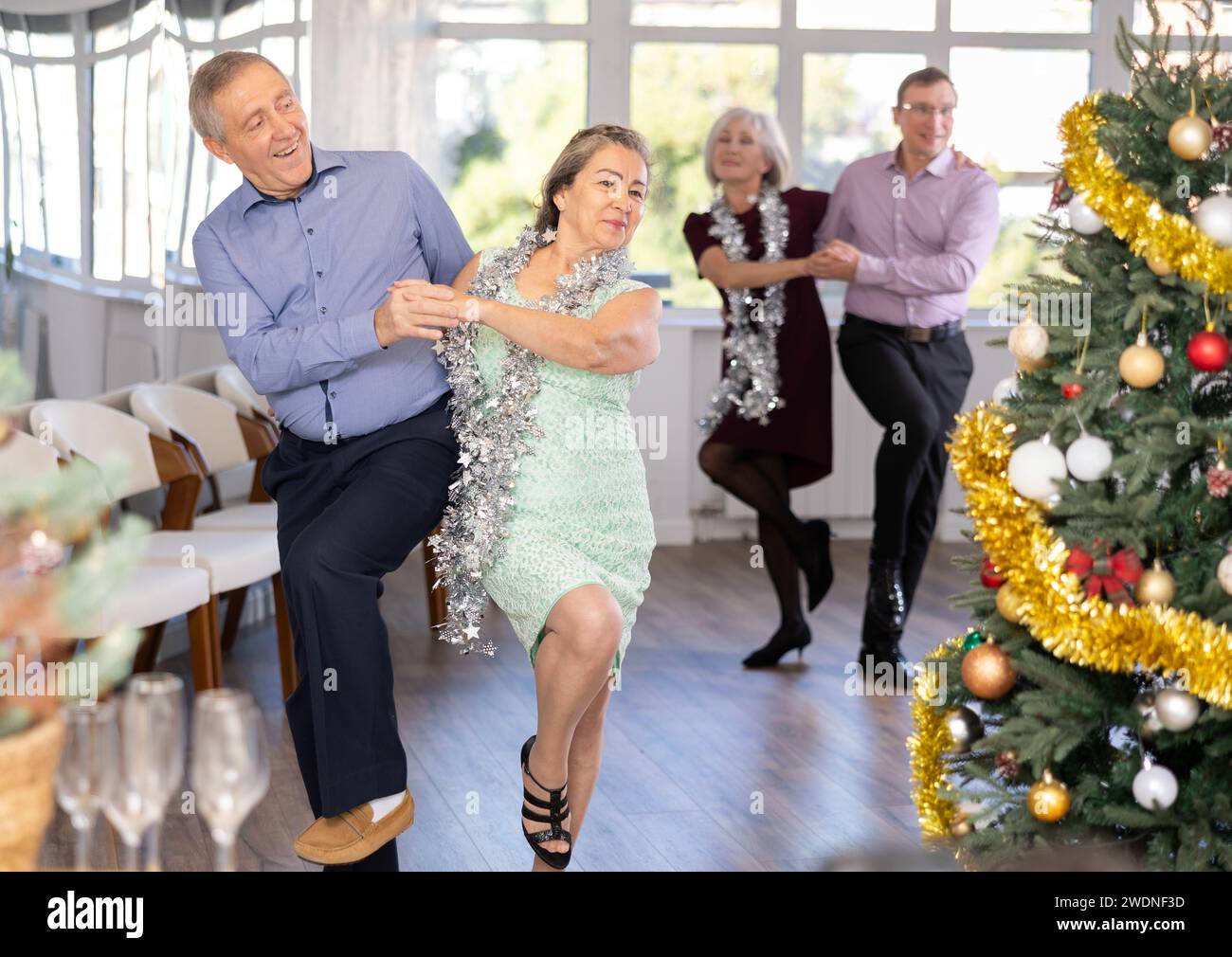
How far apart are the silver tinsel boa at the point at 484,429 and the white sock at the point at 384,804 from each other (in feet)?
1.12

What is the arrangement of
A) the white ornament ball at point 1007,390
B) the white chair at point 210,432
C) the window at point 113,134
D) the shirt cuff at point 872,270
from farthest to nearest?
the shirt cuff at point 872,270, the white chair at point 210,432, the window at point 113,134, the white ornament ball at point 1007,390

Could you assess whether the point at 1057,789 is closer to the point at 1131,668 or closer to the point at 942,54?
the point at 1131,668

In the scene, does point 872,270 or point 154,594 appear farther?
point 872,270

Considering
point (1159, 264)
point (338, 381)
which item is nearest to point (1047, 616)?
point (1159, 264)

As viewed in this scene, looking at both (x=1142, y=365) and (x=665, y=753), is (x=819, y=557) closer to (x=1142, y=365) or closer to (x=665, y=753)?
(x=665, y=753)

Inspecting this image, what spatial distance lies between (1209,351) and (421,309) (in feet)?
4.50

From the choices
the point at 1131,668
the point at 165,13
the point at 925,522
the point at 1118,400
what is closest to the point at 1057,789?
the point at 1131,668

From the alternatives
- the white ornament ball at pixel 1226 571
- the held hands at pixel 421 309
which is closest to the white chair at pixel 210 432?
the held hands at pixel 421 309

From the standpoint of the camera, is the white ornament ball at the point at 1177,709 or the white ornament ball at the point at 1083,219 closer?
the white ornament ball at the point at 1177,709

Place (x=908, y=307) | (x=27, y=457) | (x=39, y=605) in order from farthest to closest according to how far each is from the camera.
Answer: (x=908, y=307) < (x=27, y=457) < (x=39, y=605)

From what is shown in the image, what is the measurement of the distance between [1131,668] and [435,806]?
180 cm

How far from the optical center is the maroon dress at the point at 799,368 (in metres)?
4.85

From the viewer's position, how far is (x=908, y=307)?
4785 millimetres

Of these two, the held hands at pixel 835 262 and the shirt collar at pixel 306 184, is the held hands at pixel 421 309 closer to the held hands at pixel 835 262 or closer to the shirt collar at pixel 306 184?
the shirt collar at pixel 306 184
